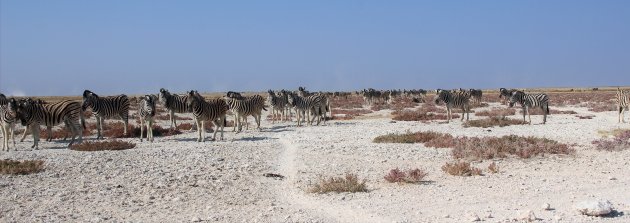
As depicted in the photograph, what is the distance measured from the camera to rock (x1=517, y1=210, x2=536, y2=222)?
7.92 metres

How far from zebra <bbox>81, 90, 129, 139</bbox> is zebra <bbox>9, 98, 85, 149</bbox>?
215 centimetres

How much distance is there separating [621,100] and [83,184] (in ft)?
85.1

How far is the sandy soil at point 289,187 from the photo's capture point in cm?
880

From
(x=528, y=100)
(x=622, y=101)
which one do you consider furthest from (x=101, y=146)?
(x=622, y=101)

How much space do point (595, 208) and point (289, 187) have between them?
5.64 meters

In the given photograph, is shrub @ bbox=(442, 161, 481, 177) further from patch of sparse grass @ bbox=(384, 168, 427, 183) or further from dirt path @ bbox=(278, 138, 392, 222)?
dirt path @ bbox=(278, 138, 392, 222)

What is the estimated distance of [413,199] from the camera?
9828mm

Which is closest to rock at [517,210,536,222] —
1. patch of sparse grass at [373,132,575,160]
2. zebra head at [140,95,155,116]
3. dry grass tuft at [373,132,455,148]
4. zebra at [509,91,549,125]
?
patch of sparse grass at [373,132,575,160]

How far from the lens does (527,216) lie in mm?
7945

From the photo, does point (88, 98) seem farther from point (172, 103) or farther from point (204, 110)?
point (204, 110)

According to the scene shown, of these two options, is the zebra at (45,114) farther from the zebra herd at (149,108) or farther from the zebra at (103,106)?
the zebra at (103,106)

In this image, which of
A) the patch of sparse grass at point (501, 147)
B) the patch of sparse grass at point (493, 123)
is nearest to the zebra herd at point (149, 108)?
the patch of sparse grass at point (493, 123)

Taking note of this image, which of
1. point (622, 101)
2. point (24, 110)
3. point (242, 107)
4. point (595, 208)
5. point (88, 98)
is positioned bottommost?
point (595, 208)

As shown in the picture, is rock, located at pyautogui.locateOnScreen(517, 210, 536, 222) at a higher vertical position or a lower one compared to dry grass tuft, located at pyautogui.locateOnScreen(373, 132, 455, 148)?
lower
